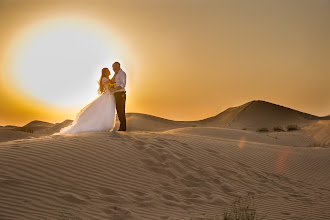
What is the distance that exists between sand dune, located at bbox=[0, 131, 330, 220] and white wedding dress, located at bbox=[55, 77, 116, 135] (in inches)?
52.6

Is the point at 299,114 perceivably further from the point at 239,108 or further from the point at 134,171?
the point at 134,171

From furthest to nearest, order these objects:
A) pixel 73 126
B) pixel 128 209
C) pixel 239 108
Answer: pixel 239 108 → pixel 73 126 → pixel 128 209

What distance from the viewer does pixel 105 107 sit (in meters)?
13.3

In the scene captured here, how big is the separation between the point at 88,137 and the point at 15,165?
298 centimetres

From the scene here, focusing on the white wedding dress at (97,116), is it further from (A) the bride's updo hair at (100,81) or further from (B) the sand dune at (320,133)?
(B) the sand dune at (320,133)

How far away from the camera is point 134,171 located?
941cm

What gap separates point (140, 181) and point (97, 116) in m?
4.97

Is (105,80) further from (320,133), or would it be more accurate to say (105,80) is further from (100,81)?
(320,133)

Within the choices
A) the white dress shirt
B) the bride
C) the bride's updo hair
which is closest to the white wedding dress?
the bride

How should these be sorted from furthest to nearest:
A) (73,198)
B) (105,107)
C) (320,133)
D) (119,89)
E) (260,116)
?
(260,116), (320,133), (119,89), (105,107), (73,198)

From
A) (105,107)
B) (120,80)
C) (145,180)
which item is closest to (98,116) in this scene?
(105,107)

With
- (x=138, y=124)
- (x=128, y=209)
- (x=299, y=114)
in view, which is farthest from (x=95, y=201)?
(x=299, y=114)

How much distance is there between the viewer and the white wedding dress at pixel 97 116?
13336mm

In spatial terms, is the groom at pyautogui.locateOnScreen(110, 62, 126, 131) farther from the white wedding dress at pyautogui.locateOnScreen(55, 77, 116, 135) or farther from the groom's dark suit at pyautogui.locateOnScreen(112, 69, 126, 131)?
the white wedding dress at pyautogui.locateOnScreen(55, 77, 116, 135)
